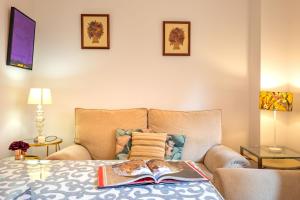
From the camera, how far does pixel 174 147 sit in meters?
2.31

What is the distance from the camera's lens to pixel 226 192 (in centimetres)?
138

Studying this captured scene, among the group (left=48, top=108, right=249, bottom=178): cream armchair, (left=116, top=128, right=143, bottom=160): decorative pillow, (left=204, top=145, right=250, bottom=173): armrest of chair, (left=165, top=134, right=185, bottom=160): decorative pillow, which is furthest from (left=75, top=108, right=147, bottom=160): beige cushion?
(left=204, top=145, right=250, bottom=173): armrest of chair

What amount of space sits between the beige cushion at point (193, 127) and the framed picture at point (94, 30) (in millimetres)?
1018

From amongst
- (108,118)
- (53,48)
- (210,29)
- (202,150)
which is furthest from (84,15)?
(202,150)

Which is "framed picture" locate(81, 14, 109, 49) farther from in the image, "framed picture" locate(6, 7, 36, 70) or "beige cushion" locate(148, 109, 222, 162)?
"beige cushion" locate(148, 109, 222, 162)

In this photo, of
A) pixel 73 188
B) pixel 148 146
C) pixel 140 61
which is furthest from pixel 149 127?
pixel 73 188

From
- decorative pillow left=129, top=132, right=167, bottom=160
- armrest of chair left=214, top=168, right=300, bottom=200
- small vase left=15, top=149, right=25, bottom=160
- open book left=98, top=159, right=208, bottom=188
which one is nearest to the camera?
open book left=98, top=159, right=208, bottom=188

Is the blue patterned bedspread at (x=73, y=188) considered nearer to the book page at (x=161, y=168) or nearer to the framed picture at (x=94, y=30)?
the book page at (x=161, y=168)

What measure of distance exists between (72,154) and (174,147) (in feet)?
2.94

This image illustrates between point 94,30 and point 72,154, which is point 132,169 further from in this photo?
point 94,30

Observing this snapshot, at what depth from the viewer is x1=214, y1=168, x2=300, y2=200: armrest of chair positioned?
4.49 ft

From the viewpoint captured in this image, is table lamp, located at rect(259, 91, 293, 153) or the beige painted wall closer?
table lamp, located at rect(259, 91, 293, 153)

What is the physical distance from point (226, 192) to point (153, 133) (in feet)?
3.49

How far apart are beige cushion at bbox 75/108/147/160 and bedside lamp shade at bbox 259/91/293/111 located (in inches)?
46.3
